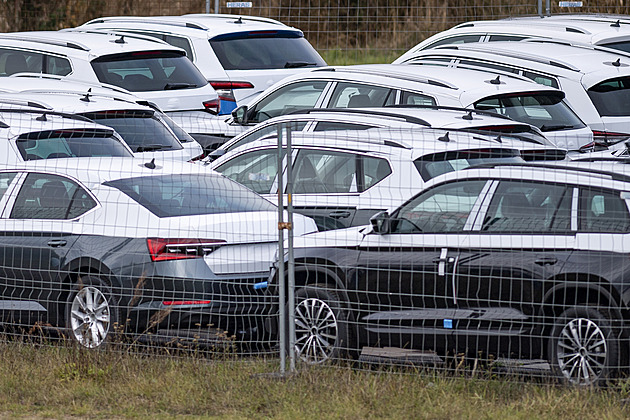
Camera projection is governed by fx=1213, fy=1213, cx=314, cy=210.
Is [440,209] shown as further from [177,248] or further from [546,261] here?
[177,248]

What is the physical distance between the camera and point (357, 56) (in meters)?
26.5

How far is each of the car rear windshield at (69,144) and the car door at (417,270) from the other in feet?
12.4

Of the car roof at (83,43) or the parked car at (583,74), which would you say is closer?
the parked car at (583,74)

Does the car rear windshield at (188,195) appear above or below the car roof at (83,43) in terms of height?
below

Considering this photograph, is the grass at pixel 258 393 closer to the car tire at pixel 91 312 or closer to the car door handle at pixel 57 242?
the car tire at pixel 91 312

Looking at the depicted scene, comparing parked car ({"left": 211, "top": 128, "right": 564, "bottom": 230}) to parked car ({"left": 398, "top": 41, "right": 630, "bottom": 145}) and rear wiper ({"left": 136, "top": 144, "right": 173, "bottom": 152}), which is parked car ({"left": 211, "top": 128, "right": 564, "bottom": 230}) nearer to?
rear wiper ({"left": 136, "top": 144, "right": 173, "bottom": 152})

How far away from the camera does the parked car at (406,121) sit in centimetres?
1057

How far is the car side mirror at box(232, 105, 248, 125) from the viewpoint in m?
13.9

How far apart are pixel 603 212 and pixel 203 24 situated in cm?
1168

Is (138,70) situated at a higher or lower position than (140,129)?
higher

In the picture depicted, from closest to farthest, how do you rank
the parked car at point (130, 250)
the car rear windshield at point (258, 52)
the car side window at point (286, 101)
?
1. the parked car at point (130, 250)
2. the car side window at point (286, 101)
3. the car rear windshield at point (258, 52)

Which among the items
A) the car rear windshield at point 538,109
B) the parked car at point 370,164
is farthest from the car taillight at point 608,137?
the parked car at point 370,164

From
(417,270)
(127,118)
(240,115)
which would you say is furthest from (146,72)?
(417,270)

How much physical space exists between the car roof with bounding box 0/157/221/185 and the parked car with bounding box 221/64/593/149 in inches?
145
